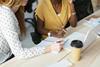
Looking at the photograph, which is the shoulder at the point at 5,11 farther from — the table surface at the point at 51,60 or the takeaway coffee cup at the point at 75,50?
the takeaway coffee cup at the point at 75,50

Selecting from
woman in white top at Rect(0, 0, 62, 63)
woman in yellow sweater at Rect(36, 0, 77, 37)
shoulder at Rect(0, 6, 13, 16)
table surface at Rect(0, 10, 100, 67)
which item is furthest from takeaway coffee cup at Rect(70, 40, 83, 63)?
woman in yellow sweater at Rect(36, 0, 77, 37)

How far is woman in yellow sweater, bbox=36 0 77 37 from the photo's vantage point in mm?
2301

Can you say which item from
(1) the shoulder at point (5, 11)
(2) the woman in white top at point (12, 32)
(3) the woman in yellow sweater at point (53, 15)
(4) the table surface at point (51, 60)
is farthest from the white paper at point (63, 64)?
(3) the woman in yellow sweater at point (53, 15)

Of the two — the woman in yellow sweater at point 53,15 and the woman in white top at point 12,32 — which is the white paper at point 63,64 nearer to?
the woman in white top at point 12,32

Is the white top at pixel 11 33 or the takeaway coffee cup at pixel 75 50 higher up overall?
the white top at pixel 11 33

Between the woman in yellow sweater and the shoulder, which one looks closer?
the shoulder

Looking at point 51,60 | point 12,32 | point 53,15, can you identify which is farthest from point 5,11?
point 53,15

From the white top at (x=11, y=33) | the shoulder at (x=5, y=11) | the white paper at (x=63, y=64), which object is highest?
the shoulder at (x=5, y=11)

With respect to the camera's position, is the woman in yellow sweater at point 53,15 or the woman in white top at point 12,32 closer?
the woman in white top at point 12,32

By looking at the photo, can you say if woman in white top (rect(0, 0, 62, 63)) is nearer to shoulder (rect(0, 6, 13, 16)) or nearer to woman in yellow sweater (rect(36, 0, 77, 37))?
shoulder (rect(0, 6, 13, 16))

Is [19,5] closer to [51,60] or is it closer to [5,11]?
[5,11]

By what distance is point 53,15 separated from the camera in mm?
2342

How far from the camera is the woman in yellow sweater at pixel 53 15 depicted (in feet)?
7.55

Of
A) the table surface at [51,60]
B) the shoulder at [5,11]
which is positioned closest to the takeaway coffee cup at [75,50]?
the table surface at [51,60]
